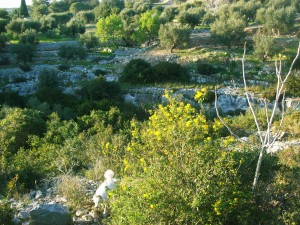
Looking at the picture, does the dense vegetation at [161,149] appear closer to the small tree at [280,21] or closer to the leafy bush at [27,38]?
the small tree at [280,21]

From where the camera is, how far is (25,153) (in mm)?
9664

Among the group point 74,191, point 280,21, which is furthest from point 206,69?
point 74,191

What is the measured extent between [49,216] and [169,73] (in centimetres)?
1979

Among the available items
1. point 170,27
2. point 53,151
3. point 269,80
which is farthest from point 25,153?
point 170,27

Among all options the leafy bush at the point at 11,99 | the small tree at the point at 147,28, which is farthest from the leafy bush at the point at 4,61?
the leafy bush at the point at 11,99

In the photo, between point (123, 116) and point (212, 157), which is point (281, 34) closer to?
point (123, 116)

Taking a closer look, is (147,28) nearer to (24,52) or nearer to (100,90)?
(24,52)

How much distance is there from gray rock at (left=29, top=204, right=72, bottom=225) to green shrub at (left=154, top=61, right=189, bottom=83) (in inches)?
768

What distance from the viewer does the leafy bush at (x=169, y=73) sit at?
2445cm

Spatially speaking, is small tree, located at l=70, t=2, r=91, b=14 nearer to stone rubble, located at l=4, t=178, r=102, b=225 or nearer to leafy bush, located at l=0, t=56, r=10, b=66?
leafy bush, located at l=0, t=56, r=10, b=66

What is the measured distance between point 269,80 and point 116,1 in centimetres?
4419

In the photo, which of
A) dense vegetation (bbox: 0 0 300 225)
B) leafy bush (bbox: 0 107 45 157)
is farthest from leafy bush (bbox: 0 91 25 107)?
leafy bush (bbox: 0 107 45 157)

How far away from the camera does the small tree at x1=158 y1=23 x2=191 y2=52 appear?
31719mm

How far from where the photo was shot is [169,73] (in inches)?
967
